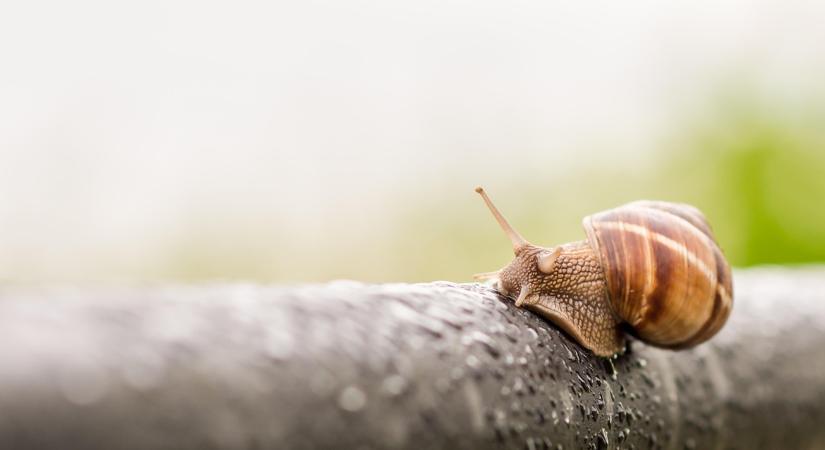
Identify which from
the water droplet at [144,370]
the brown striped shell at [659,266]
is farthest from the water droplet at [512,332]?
the brown striped shell at [659,266]

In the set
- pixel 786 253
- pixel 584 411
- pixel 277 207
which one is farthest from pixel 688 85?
pixel 584 411

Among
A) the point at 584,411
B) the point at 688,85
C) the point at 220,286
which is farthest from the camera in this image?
the point at 688,85

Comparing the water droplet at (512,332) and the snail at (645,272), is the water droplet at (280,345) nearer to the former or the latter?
the water droplet at (512,332)

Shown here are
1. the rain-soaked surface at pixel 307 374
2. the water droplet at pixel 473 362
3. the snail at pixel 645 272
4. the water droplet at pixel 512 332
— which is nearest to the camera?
the rain-soaked surface at pixel 307 374

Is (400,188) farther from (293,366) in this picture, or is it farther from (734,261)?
(293,366)

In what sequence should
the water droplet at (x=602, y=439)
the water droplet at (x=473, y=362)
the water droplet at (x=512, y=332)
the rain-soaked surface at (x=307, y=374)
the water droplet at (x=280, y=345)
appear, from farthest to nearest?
the water droplet at (x=602, y=439)
the water droplet at (x=512, y=332)
the water droplet at (x=473, y=362)
the water droplet at (x=280, y=345)
the rain-soaked surface at (x=307, y=374)

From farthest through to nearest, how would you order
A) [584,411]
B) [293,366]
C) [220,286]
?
[584,411]
[220,286]
[293,366]

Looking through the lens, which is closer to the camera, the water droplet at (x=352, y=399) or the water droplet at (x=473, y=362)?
the water droplet at (x=352, y=399)
